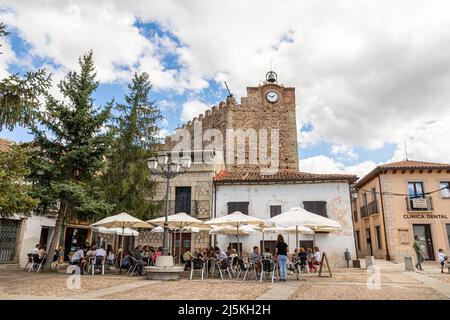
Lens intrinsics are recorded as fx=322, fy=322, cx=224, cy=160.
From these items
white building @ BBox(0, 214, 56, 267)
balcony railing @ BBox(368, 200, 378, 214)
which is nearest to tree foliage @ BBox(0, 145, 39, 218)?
white building @ BBox(0, 214, 56, 267)

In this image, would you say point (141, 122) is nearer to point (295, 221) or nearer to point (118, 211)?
point (118, 211)

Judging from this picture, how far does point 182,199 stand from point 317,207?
8.00 m

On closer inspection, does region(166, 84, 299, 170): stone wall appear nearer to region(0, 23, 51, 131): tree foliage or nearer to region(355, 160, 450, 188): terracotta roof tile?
region(355, 160, 450, 188): terracotta roof tile

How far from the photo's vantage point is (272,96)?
32719 mm

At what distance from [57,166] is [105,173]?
10.9ft

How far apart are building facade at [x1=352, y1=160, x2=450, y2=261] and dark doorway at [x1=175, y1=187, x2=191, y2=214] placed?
1337 cm

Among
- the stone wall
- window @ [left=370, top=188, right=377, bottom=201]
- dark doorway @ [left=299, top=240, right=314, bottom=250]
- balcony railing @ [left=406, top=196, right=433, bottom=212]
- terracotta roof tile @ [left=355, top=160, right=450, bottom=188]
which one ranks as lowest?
dark doorway @ [left=299, top=240, right=314, bottom=250]

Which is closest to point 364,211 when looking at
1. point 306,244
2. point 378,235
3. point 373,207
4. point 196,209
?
point 373,207

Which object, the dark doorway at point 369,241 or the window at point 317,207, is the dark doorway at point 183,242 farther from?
the dark doorway at point 369,241

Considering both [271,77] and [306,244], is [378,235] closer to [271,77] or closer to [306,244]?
[306,244]

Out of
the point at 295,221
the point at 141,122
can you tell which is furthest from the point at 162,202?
the point at 295,221

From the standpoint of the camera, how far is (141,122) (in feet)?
58.4

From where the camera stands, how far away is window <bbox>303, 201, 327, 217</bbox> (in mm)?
18133

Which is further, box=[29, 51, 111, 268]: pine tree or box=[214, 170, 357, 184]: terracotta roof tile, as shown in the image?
box=[214, 170, 357, 184]: terracotta roof tile
